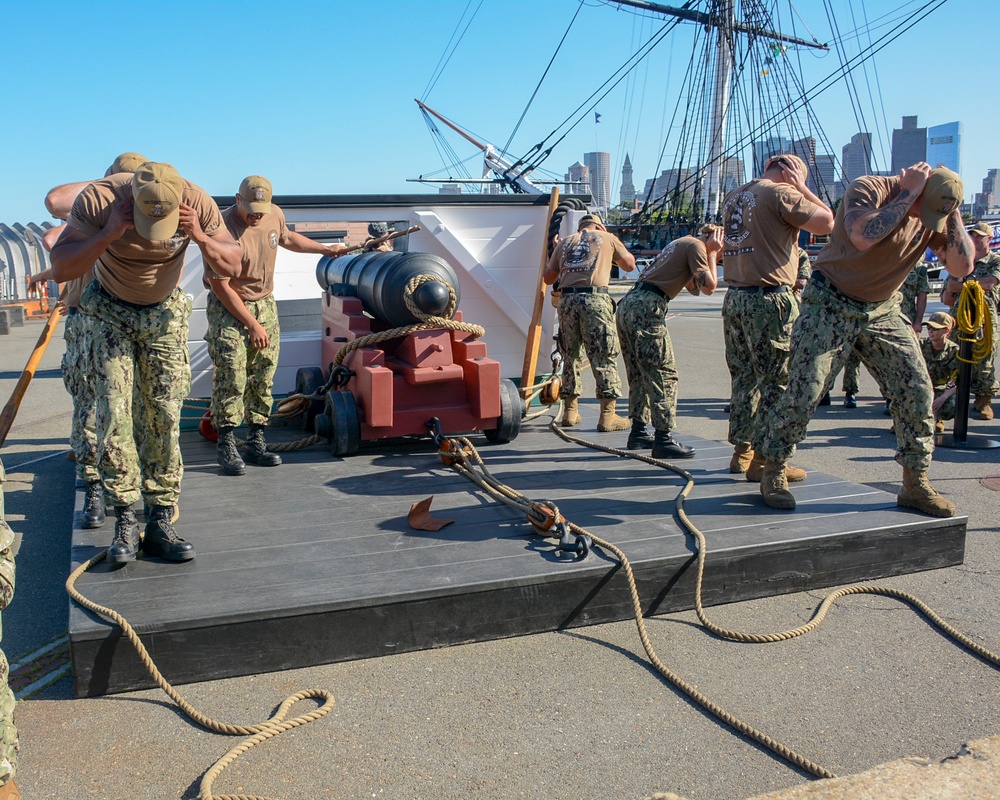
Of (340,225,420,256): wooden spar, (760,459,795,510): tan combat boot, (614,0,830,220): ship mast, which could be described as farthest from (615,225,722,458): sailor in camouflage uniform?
(614,0,830,220): ship mast

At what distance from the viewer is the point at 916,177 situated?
4129 mm

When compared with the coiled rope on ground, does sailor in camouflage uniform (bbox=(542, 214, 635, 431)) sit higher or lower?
higher

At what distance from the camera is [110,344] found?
3.74 metres

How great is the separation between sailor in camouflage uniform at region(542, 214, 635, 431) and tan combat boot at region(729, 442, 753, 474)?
1.64 m

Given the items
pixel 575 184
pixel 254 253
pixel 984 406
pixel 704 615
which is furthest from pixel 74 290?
pixel 575 184

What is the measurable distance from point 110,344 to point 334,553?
1.22 metres

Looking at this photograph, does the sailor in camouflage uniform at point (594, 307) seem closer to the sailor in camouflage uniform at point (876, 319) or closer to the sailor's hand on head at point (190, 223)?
the sailor in camouflage uniform at point (876, 319)

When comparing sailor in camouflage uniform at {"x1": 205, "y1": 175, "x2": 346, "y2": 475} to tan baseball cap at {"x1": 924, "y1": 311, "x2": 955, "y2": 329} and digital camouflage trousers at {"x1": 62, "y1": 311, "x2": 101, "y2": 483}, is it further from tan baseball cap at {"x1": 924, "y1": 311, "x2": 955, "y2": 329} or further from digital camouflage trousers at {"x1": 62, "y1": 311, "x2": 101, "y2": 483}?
tan baseball cap at {"x1": 924, "y1": 311, "x2": 955, "y2": 329}

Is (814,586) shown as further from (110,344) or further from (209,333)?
(209,333)

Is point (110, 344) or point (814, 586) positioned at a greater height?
point (110, 344)

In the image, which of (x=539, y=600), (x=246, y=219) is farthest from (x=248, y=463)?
(x=539, y=600)

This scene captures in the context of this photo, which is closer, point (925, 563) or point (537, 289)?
point (925, 563)

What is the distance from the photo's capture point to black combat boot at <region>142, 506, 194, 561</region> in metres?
3.80

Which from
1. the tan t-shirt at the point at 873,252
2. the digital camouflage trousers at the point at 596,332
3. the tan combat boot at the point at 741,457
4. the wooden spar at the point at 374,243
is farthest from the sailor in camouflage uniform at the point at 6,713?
the digital camouflage trousers at the point at 596,332
